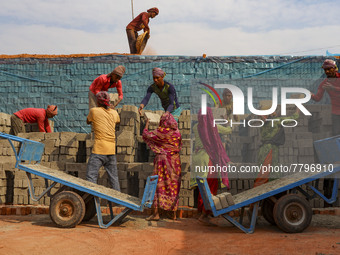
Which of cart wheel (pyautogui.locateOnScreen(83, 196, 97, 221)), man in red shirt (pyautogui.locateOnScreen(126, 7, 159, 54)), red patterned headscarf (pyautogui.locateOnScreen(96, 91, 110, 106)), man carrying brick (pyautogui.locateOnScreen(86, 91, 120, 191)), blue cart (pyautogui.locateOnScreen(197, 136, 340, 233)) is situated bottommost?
cart wheel (pyautogui.locateOnScreen(83, 196, 97, 221))

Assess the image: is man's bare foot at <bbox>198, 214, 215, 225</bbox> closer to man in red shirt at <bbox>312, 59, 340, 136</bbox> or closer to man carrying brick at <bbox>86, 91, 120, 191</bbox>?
man carrying brick at <bbox>86, 91, 120, 191</bbox>

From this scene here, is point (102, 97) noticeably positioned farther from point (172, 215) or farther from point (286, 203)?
point (286, 203)

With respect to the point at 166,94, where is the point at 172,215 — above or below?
below

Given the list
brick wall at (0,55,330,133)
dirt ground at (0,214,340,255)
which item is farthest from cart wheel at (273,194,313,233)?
brick wall at (0,55,330,133)

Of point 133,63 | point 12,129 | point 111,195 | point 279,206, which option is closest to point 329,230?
point 279,206

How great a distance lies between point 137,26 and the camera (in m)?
17.4

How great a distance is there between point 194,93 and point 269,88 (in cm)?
271

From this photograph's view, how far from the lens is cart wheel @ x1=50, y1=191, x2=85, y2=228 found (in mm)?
5512

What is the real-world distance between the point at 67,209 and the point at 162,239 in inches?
60.3

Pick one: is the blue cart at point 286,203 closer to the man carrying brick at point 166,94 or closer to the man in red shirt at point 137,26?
the man carrying brick at point 166,94

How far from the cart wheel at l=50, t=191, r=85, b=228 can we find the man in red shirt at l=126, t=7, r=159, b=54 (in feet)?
41.3

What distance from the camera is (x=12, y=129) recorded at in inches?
383

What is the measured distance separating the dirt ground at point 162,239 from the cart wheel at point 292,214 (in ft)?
0.38

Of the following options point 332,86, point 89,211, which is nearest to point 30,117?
point 89,211
